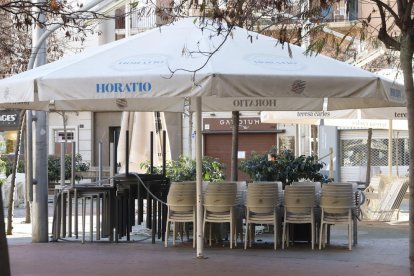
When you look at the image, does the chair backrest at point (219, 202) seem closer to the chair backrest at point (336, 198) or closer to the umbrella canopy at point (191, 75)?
the chair backrest at point (336, 198)

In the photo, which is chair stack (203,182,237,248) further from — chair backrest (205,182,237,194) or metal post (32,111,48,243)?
metal post (32,111,48,243)

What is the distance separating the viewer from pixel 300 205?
11.4m

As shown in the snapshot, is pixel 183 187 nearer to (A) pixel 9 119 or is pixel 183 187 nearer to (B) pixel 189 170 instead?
(B) pixel 189 170

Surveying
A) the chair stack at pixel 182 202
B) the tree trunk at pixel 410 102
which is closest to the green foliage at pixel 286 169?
the chair stack at pixel 182 202

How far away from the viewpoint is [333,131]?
114 feet

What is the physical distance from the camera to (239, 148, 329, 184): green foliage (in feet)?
43.8

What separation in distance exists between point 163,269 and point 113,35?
1151 inches

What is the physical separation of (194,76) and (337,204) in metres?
3.32

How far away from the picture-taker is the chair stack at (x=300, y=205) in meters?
11.4

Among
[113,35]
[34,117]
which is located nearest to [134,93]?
[34,117]

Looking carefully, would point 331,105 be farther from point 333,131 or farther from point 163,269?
point 333,131

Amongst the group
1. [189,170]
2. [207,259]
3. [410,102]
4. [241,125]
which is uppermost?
[241,125]

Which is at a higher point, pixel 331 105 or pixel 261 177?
pixel 331 105

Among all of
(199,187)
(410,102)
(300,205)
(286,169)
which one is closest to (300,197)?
(300,205)
